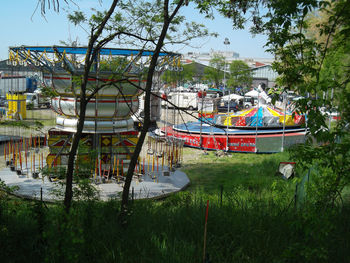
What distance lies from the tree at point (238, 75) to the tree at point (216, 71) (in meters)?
2.20

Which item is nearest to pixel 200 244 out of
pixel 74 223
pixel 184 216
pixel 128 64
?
pixel 184 216

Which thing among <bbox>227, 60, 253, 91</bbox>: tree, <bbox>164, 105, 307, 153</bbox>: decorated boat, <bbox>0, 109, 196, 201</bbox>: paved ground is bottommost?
<bbox>0, 109, 196, 201</bbox>: paved ground

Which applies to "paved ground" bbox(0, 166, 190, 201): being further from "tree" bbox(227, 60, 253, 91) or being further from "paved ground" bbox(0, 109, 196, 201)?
"tree" bbox(227, 60, 253, 91)

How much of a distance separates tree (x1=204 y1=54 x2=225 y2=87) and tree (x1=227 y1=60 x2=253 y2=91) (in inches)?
86.6

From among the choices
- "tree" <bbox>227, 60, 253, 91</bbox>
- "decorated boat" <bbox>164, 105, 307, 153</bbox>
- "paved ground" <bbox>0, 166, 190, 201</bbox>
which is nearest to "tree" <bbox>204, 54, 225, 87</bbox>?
"tree" <bbox>227, 60, 253, 91</bbox>

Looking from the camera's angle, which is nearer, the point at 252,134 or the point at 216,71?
the point at 252,134

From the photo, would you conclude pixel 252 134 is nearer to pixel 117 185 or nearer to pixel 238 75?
pixel 117 185

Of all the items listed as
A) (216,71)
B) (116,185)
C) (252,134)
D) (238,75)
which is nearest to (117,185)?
(116,185)

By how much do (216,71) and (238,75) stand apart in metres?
4.51

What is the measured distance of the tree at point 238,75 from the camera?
216 ft

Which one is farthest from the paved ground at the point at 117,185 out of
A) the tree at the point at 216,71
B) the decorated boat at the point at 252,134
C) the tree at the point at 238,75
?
the tree at the point at 216,71

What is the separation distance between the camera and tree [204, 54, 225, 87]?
70438 mm

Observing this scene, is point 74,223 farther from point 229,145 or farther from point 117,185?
point 229,145

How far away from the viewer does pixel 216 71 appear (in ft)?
233
